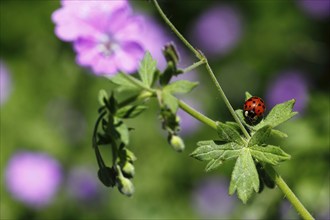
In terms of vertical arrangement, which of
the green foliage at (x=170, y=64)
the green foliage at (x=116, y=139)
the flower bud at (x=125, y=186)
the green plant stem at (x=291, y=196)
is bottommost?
the green plant stem at (x=291, y=196)

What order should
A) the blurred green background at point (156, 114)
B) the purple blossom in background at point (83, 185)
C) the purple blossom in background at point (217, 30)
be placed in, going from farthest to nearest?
the purple blossom in background at point (217, 30) → the purple blossom in background at point (83, 185) → the blurred green background at point (156, 114)

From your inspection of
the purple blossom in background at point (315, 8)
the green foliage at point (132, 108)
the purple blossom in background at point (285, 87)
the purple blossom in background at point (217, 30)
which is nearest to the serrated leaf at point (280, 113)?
the green foliage at point (132, 108)

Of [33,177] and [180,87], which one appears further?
[33,177]

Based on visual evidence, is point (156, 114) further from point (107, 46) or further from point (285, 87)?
point (107, 46)

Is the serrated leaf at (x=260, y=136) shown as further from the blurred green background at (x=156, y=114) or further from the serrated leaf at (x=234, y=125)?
the blurred green background at (x=156, y=114)

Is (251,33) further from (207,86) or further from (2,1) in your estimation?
(2,1)

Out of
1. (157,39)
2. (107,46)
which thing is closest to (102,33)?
(107,46)
